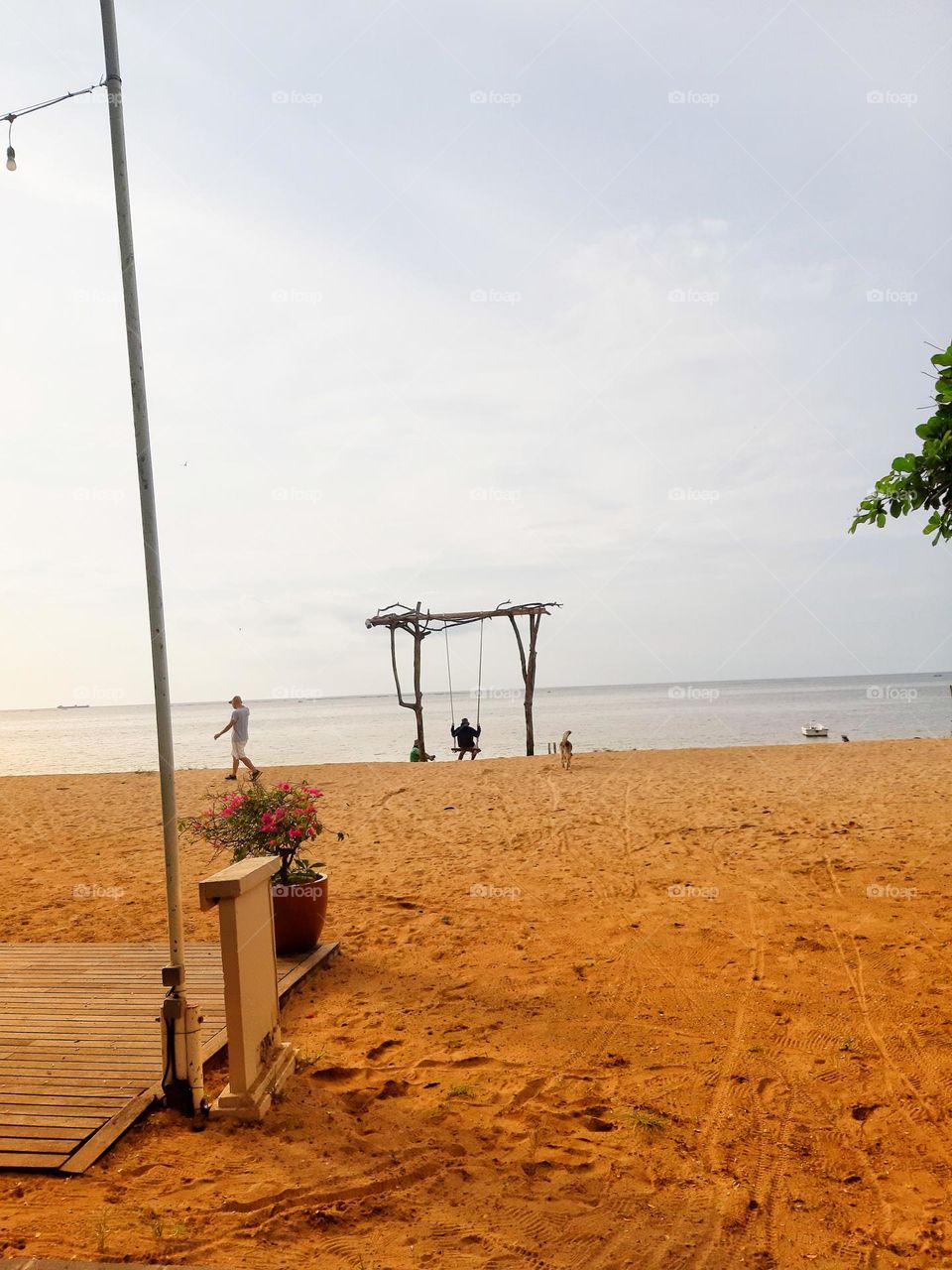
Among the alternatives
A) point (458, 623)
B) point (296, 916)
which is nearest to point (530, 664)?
point (458, 623)

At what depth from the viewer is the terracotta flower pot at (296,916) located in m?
6.17

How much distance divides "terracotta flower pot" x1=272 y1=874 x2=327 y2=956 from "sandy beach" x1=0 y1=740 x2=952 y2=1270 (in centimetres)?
38

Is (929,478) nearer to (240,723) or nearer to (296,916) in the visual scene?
(296,916)

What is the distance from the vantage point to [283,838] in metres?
6.06

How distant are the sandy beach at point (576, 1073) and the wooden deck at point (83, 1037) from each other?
16cm

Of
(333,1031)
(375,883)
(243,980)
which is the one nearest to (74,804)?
(375,883)

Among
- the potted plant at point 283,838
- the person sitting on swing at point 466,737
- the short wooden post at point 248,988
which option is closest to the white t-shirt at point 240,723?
the person sitting on swing at point 466,737

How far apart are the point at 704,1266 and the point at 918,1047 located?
229 cm

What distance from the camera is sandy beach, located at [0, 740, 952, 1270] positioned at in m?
2.96

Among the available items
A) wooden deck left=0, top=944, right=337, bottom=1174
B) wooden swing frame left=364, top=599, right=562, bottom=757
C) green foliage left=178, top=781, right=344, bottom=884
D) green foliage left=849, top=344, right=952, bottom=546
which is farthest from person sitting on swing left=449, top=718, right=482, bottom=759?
green foliage left=849, top=344, right=952, bottom=546

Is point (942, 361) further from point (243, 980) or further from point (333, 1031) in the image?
point (333, 1031)

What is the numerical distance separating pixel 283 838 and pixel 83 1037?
1791 millimetres

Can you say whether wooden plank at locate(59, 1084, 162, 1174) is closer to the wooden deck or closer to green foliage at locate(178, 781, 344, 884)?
the wooden deck

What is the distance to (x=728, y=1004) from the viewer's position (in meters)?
5.19
